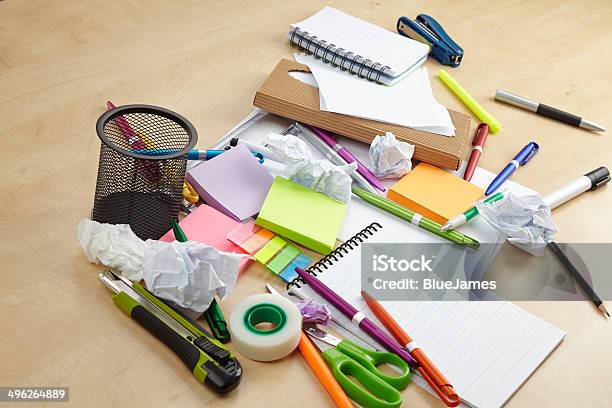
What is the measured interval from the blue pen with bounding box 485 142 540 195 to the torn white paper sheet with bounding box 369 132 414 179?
0.38 ft

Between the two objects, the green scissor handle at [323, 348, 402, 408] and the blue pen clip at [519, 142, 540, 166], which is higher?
the blue pen clip at [519, 142, 540, 166]

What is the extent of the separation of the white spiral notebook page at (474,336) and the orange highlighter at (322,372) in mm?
81

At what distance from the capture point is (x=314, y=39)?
122 cm

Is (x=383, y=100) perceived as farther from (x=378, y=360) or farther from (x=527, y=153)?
(x=378, y=360)

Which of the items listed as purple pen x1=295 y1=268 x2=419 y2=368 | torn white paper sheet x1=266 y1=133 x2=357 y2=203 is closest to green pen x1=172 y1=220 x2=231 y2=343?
purple pen x1=295 y1=268 x2=419 y2=368

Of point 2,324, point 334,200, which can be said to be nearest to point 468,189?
point 334,200

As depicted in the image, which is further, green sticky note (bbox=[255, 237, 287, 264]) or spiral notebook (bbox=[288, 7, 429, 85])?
spiral notebook (bbox=[288, 7, 429, 85])

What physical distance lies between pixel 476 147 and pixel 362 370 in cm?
46

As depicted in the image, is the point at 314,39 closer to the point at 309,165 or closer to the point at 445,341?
the point at 309,165

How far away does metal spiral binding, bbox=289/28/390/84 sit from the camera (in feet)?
3.86

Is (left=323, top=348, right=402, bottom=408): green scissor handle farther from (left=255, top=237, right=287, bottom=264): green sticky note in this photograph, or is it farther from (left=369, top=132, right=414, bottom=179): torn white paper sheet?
(left=369, top=132, right=414, bottom=179): torn white paper sheet

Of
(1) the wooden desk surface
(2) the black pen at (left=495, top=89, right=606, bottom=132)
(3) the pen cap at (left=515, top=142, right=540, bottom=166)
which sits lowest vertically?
(1) the wooden desk surface

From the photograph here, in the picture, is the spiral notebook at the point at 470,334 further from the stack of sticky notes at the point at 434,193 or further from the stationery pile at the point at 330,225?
the stack of sticky notes at the point at 434,193

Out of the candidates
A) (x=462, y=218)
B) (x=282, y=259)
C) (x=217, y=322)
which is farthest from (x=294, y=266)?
(x=462, y=218)
